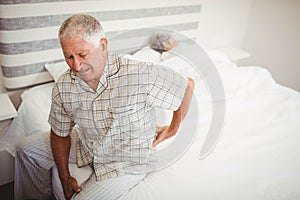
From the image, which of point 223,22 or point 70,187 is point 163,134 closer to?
point 70,187

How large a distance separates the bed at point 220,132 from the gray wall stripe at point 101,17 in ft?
0.08

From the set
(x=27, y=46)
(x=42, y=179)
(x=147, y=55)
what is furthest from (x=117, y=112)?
(x=147, y=55)

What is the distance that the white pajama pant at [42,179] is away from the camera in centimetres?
103

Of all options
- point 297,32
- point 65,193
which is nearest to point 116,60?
point 65,193

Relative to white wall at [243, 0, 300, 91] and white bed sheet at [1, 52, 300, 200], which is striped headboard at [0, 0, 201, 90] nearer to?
white bed sheet at [1, 52, 300, 200]

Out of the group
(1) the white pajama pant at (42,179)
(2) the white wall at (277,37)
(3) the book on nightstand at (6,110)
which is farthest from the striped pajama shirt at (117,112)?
(2) the white wall at (277,37)

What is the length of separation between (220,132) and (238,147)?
126mm

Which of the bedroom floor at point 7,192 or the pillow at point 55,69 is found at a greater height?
the pillow at point 55,69

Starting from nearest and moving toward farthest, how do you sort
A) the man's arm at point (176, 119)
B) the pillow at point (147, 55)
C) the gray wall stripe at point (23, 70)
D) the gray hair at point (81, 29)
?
the gray hair at point (81, 29), the man's arm at point (176, 119), the gray wall stripe at point (23, 70), the pillow at point (147, 55)

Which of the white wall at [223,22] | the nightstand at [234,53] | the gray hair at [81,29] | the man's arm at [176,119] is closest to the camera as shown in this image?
the gray hair at [81,29]

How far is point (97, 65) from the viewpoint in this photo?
3.13 ft

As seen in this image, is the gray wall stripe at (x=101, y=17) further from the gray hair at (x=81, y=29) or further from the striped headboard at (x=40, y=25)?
the gray hair at (x=81, y=29)

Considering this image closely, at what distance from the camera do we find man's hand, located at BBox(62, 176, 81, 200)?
3.53 feet

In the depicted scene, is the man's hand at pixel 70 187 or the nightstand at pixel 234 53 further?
the nightstand at pixel 234 53
